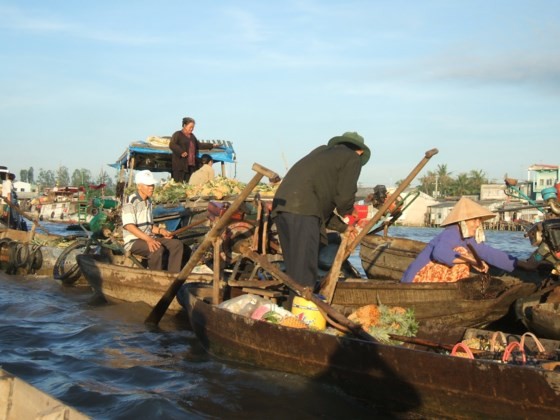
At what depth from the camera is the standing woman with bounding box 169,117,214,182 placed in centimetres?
1180

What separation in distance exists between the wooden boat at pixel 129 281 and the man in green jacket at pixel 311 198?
206 centimetres

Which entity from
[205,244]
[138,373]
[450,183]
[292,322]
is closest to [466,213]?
[292,322]

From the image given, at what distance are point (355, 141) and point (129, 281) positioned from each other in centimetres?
365

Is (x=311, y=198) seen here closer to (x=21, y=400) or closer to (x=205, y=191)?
(x=21, y=400)

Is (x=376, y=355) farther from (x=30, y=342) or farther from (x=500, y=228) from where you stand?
(x=500, y=228)

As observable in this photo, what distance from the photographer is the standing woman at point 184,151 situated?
38.7 feet

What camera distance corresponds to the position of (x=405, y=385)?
4.31 meters

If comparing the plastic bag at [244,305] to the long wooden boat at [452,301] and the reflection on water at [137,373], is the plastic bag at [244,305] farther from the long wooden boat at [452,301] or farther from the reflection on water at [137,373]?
the long wooden boat at [452,301]

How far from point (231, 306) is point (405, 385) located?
2.07 m

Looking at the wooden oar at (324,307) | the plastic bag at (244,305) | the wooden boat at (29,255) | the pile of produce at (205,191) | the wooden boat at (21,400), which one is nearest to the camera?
the wooden boat at (21,400)

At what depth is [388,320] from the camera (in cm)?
561

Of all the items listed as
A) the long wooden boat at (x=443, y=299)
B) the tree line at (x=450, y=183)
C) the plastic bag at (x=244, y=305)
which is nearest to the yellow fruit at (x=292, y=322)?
the plastic bag at (x=244, y=305)

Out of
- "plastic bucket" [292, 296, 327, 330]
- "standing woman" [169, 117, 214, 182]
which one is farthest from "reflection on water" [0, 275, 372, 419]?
"standing woman" [169, 117, 214, 182]

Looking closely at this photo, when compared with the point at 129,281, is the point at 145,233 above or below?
above
